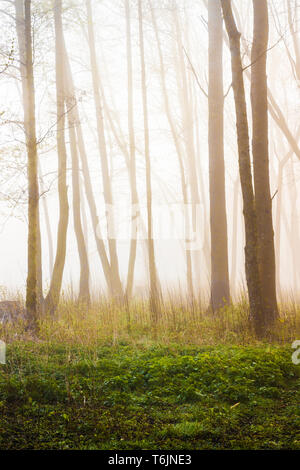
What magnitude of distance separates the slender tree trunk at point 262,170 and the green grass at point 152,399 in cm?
125

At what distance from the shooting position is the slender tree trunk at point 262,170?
642 cm

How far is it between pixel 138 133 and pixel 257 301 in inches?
473

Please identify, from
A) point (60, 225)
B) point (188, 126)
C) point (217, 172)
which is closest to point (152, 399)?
point (217, 172)

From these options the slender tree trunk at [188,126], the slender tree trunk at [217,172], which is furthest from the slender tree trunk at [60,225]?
the slender tree trunk at [188,126]

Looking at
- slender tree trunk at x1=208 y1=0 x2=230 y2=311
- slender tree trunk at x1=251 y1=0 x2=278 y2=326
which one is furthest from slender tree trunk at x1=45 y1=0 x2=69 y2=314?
slender tree trunk at x1=251 y1=0 x2=278 y2=326

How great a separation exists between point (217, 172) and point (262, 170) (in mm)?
1898

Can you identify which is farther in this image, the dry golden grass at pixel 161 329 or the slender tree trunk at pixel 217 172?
the slender tree trunk at pixel 217 172

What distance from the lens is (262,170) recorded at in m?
6.57

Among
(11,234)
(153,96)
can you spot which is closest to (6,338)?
(153,96)

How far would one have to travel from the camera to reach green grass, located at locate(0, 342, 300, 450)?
10.4ft

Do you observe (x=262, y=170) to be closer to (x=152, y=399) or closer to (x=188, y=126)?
(x=152, y=399)

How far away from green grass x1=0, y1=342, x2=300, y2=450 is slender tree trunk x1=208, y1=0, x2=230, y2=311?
9.35 ft

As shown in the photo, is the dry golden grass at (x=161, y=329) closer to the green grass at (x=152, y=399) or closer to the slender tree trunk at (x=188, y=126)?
the green grass at (x=152, y=399)

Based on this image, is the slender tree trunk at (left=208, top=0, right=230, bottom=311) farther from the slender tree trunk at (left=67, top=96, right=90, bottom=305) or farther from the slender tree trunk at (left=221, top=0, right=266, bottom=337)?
the slender tree trunk at (left=67, top=96, right=90, bottom=305)
